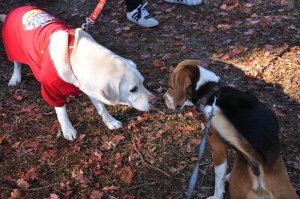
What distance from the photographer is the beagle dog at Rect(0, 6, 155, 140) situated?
3.48 m

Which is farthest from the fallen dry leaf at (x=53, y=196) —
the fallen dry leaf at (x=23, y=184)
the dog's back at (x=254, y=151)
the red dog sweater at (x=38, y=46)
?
the dog's back at (x=254, y=151)

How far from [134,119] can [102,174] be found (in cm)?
92

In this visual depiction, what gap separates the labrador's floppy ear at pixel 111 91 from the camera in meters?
3.45

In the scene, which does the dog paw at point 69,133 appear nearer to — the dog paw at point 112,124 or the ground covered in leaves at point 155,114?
the ground covered in leaves at point 155,114

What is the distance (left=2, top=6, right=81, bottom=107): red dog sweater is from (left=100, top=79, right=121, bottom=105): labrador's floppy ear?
0.54 meters

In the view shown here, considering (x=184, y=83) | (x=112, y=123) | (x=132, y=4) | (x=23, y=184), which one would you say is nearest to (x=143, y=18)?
(x=132, y=4)

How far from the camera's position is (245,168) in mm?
2822

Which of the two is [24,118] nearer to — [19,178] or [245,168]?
[19,178]

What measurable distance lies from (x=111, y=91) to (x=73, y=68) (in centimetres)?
50

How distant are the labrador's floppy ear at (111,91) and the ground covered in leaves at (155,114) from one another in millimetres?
808

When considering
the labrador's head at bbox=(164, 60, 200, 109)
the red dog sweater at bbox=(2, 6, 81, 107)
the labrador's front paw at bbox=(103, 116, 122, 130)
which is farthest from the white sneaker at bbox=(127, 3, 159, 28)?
the labrador's head at bbox=(164, 60, 200, 109)

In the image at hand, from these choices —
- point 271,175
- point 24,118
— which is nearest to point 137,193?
point 271,175

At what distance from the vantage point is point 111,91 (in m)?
3.48

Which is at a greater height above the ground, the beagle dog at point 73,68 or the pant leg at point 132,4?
the beagle dog at point 73,68
